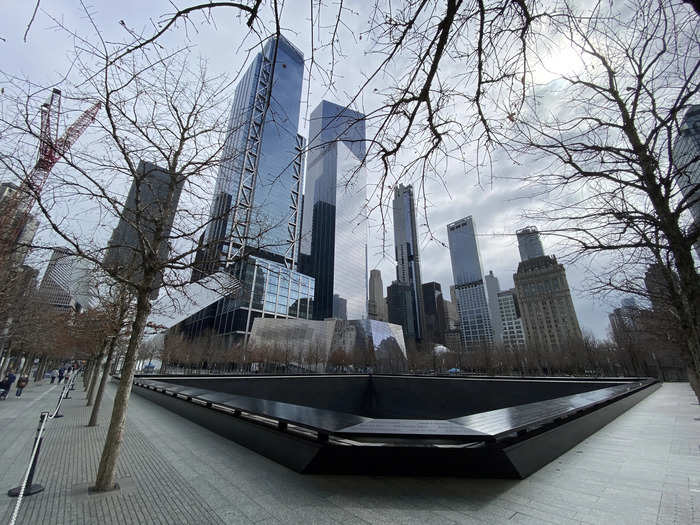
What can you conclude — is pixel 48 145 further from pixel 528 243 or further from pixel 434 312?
pixel 434 312

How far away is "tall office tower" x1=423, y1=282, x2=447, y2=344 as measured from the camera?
9203cm

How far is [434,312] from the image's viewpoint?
115750mm

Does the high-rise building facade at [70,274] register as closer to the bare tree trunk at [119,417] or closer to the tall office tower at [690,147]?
the bare tree trunk at [119,417]

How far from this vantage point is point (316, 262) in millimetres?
96812

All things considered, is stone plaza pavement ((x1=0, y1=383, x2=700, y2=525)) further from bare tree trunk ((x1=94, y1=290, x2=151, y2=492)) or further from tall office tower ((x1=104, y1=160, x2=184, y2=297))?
tall office tower ((x1=104, y1=160, x2=184, y2=297))

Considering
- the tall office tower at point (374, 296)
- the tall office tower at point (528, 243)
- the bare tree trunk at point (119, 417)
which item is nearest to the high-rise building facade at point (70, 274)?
the bare tree trunk at point (119, 417)

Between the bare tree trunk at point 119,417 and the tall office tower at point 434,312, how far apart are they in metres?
89.4

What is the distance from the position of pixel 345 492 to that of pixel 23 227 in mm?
8317

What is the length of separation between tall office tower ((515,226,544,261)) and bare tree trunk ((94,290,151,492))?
236 inches

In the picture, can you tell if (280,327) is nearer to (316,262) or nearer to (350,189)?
(316,262)

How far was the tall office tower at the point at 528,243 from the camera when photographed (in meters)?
4.13

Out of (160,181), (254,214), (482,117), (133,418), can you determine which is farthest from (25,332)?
(482,117)

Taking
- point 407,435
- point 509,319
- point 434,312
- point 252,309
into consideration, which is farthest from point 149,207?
point 509,319

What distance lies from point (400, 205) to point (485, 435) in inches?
120
